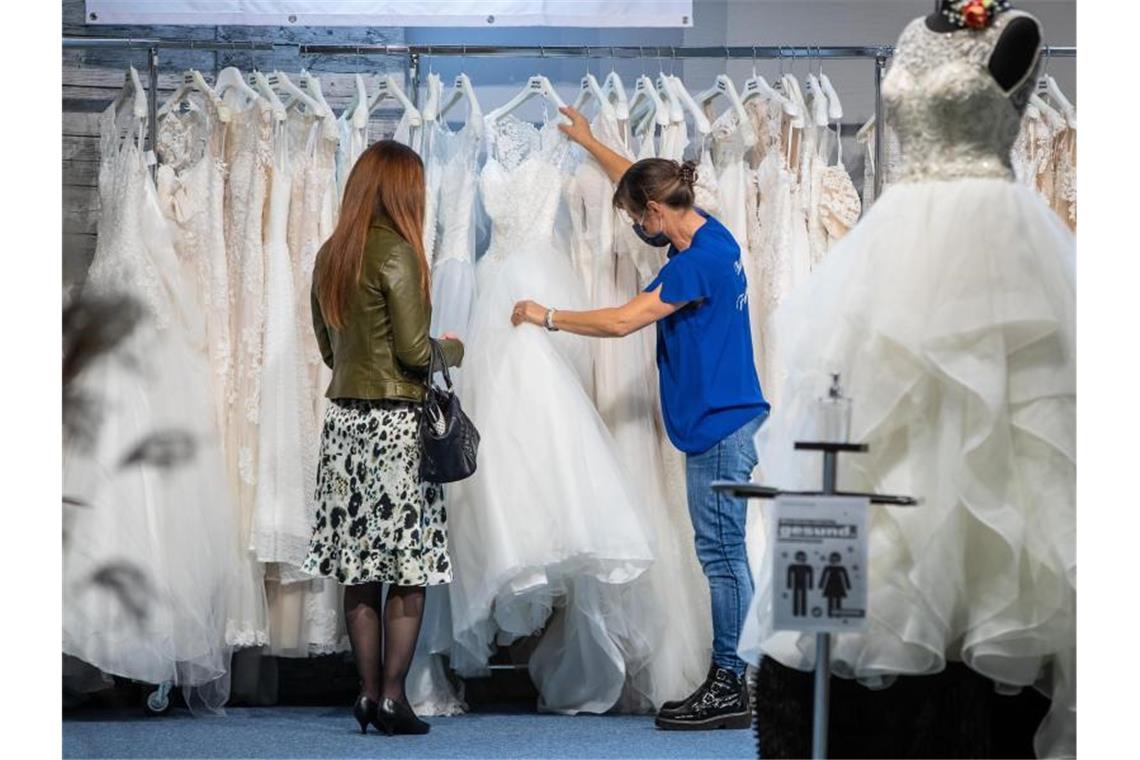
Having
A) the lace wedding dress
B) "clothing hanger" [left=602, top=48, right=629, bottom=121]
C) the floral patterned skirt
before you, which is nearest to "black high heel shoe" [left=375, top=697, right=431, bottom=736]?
the floral patterned skirt

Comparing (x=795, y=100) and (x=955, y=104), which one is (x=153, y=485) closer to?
(x=795, y=100)

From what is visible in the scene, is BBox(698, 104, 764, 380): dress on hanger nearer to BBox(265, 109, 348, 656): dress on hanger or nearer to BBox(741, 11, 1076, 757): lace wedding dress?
BBox(265, 109, 348, 656): dress on hanger

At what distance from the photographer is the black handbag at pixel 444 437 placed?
4.18m

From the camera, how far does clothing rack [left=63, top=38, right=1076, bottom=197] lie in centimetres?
475

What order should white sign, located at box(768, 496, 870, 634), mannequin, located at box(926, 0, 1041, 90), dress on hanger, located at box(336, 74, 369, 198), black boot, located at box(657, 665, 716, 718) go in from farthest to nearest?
dress on hanger, located at box(336, 74, 369, 198), black boot, located at box(657, 665, 716, 718), mannequin, located at box(926, 0, 1041, 90), white sign, located at box(768, 496, 870, 634)

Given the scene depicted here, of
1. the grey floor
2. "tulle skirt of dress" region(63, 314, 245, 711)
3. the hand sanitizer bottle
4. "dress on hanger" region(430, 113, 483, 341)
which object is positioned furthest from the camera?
"dress on hanger" region(430, 113, 483, 341)

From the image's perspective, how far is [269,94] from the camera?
4.79 m

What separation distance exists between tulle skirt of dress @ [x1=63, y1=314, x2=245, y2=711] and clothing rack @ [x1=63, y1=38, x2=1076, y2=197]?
2.58 ft

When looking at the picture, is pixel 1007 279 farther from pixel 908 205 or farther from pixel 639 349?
pixel 639 349

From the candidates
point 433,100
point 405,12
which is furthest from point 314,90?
point 405,12

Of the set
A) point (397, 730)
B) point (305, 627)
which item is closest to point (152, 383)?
point (305, 627)

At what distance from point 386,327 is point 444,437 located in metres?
0.34

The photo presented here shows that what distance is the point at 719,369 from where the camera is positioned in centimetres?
439

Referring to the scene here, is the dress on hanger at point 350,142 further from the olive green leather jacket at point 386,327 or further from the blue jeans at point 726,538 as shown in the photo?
the blue jeans at point 726,538
